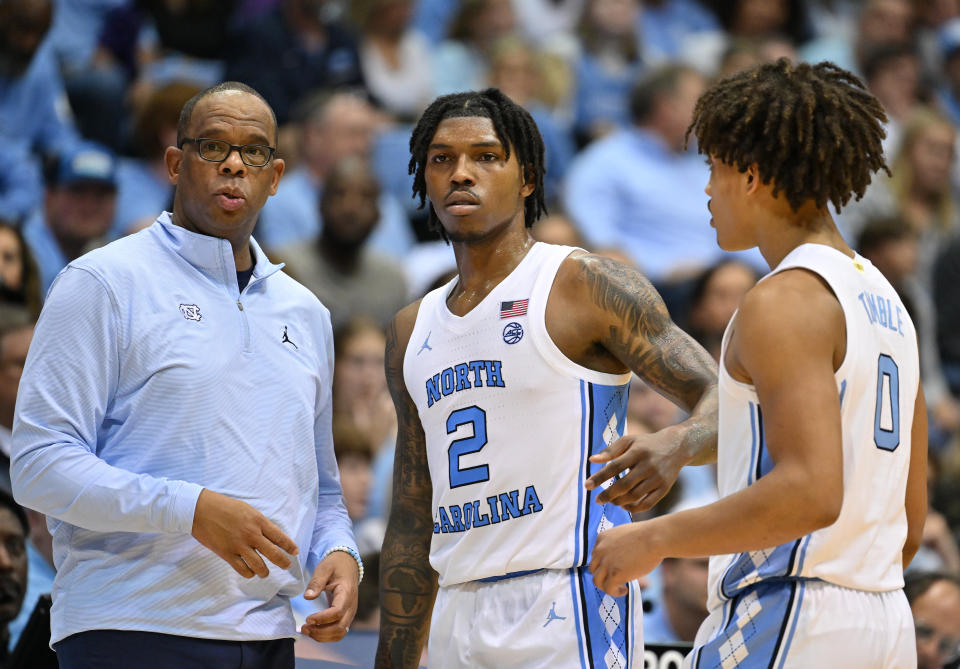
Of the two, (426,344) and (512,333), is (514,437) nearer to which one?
(512,333)

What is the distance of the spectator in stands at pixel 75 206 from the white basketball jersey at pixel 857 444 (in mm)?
5599

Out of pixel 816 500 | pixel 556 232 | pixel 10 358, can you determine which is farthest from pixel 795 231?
pixel 556 232

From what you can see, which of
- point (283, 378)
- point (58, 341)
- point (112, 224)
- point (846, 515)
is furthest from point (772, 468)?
point (112, 224)

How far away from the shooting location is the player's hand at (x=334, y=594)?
3459 millimetres

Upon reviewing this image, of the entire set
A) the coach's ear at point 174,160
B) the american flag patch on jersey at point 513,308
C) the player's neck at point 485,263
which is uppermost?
the coach's ear at point 174,160

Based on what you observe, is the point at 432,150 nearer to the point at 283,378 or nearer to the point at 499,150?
the point at 499,150

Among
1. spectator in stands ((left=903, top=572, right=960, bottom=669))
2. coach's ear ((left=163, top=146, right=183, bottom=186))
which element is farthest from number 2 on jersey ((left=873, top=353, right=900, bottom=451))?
spectator in stands ((left=903, top=572, right=960, bottom=669))

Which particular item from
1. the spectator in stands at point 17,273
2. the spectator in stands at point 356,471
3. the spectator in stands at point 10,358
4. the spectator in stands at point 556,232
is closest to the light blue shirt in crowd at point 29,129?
the spectator in stands at point 17,273

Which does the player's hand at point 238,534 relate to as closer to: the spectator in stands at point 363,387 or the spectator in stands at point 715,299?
the spectator in stands at point 363,387

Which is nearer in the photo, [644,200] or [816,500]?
[816,500]

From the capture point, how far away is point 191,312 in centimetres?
346

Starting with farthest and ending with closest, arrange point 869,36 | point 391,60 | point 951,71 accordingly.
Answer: point 951,71
point 869,36
point 391,60

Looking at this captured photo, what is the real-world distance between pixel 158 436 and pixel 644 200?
6731 millimetres

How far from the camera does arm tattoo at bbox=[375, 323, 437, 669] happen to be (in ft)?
12.8
